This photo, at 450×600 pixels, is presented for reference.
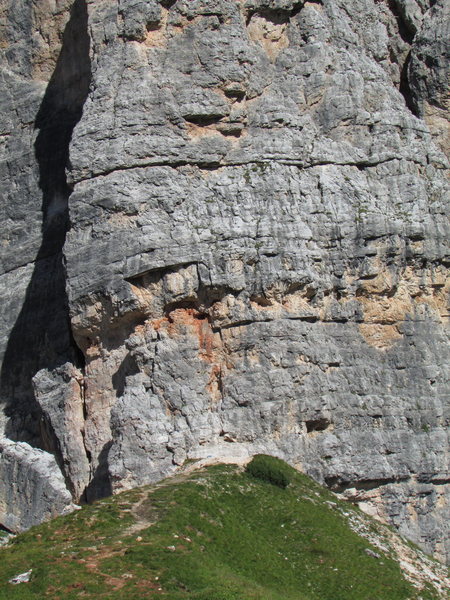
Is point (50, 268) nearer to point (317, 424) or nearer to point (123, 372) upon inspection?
point (123, 372)

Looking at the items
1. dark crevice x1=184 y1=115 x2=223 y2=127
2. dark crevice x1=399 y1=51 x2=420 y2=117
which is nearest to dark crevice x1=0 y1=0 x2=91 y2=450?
dark crevice x1=184 y1=115 x2=223 y2=127

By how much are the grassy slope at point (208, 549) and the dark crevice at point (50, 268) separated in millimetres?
7579

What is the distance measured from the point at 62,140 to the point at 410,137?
11318mm

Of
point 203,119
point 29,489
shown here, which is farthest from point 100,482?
point 203,119

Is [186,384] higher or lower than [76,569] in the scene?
higher

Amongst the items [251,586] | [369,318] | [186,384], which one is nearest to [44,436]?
[186,384]

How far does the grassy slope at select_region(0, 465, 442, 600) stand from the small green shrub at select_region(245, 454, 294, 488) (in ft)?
0.69

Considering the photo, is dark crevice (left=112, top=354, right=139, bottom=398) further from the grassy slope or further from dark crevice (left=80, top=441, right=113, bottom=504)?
the grassy slope

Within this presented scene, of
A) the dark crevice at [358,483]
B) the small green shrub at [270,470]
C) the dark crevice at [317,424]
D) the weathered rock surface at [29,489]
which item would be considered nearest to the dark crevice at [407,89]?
the dark crevice at [317,424]

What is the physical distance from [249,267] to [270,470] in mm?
5514

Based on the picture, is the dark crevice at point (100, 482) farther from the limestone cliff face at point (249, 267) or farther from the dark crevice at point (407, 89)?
the dark crevice at point (407, 89)

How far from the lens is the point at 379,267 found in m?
31.3

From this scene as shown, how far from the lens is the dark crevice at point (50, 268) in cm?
3403

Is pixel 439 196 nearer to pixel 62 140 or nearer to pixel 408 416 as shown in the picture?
pixel 408 416
